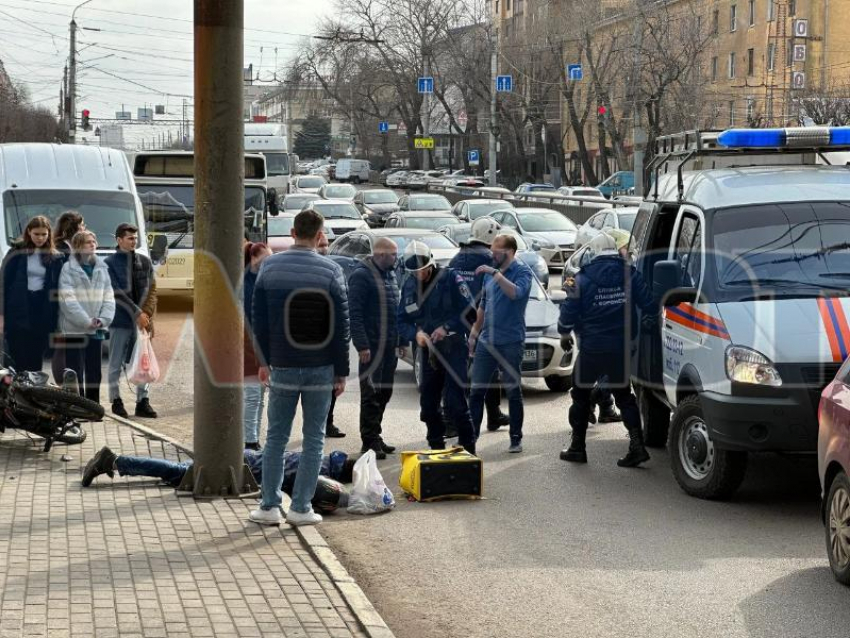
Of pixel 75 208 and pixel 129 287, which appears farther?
pixel 75 208

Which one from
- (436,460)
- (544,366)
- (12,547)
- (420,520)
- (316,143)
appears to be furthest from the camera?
(316,143)

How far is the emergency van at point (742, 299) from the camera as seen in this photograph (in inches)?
350

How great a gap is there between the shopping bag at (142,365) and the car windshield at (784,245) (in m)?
5.59

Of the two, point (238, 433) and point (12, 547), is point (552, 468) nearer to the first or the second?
point (238, 433)

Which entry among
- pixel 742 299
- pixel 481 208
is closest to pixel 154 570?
pixel 742 299

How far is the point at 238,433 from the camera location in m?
9.17

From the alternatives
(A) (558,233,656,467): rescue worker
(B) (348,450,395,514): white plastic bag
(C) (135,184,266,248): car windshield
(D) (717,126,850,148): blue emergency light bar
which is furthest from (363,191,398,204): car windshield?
(B) (348,450,395,514): white plastic bag

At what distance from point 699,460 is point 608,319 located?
1541 mm

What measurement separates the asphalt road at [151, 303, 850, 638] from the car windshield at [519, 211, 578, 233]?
22.7 meters

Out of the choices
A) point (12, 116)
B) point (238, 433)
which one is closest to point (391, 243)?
point (238, 433)

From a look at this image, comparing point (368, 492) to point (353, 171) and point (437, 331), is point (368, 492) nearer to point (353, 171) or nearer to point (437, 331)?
point (437, 331)

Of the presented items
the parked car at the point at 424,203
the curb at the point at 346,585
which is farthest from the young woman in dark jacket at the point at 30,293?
the parked car at the point at 424,203

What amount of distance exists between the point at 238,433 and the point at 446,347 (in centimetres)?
230

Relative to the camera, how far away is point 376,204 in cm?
5312
